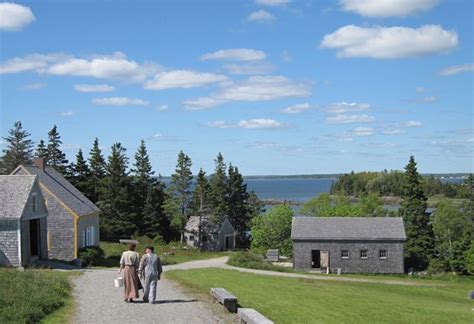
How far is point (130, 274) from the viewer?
63.6 ft

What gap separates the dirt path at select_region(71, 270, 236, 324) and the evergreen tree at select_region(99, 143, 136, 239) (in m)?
47.7

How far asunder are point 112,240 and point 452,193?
97140 millimetres

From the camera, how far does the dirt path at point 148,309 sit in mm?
16594

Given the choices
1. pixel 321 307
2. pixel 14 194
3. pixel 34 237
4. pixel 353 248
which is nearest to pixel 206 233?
pixel 353 248

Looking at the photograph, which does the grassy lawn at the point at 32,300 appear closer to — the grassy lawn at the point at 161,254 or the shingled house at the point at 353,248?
the grassy lawn at the point at 161,254

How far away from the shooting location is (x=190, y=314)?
17.4m

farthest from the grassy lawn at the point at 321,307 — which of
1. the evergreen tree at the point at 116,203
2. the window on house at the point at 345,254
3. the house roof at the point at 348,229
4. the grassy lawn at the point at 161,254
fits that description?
the evergreen tree at the point at 116,203

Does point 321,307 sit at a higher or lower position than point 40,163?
lower

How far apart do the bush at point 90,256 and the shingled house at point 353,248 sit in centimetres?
1856

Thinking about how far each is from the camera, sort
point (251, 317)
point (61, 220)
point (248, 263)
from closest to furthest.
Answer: point (251, 317) → point (61, 220) → point (248, 263)

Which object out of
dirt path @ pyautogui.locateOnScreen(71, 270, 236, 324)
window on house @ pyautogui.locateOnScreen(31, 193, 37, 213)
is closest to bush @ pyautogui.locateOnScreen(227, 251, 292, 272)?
window on house @ pyautogui.locateOnScreen(31, 193, 37, 213)

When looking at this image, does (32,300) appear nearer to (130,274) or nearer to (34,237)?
(130,274)

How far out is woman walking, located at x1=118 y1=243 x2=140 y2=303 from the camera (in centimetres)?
1934

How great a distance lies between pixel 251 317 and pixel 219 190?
211ft
